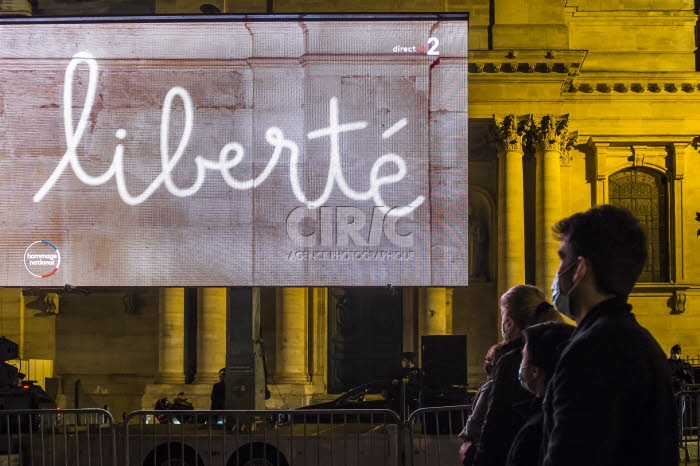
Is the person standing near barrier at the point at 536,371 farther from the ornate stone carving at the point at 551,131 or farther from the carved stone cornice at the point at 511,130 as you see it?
the ornate stone carving at the point at 551,131

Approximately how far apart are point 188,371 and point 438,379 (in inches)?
503

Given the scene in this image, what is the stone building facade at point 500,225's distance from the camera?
28.2 m

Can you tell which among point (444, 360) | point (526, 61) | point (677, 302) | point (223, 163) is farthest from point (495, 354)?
point (677, 302)

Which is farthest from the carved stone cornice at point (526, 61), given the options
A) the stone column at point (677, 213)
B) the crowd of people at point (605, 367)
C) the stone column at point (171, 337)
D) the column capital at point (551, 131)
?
the crowd of people at point (605, 367)

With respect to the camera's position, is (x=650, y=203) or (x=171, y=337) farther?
(x=650, y=203)

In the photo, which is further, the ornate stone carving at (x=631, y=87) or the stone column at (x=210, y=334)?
the ornate stone carving at (x=631, y=87)

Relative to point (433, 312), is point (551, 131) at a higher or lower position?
higher

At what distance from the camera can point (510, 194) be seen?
1124 inches

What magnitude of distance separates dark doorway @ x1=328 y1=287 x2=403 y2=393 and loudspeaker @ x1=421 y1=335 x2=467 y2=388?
11.8 meters

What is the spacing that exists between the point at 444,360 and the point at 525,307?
12.2 metres

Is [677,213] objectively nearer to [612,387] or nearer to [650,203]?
[650,203]

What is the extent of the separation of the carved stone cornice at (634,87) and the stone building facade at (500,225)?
0.04 metres

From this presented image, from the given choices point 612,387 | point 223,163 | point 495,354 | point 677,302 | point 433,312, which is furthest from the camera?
point 677,302

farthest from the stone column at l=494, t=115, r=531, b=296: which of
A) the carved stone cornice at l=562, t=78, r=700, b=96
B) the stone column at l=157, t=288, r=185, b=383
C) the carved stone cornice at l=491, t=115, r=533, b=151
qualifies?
the stone column at l=157, t=288, r=185, b=383
